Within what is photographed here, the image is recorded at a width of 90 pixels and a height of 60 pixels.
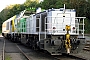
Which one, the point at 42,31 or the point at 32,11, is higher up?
the point at 32,11

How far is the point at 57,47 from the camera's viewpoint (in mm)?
11820

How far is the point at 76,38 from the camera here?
40.0 ft

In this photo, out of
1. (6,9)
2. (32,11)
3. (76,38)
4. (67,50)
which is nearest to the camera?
(67,50)

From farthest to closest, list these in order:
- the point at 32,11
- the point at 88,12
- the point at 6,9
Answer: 1. the point at 6,9
2. the point at 88,12
3. the point at 32,11

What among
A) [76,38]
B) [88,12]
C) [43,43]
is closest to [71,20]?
[76,38]

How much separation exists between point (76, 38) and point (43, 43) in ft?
5.71

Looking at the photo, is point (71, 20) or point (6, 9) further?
point (6, 9)

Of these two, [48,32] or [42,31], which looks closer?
[48,32]

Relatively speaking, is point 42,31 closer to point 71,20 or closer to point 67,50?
point 71,20

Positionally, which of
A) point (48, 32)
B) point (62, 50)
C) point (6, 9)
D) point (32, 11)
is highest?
point (6, 9)

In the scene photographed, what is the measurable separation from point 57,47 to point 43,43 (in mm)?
826

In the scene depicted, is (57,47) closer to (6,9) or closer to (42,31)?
(42,31)

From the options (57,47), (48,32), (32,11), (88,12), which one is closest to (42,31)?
(48,32)

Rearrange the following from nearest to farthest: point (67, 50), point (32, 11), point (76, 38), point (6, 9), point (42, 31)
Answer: point (67, 50), point (76, 38), point (42, 31), point (32, 11), point (6, 9)
